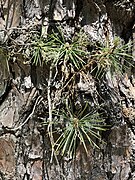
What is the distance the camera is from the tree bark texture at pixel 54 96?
74cm

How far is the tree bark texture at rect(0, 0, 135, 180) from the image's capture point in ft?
2.43

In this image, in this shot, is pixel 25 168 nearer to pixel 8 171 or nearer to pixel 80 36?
pixel 8 171

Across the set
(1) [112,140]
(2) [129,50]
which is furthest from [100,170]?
(2) [129,50]

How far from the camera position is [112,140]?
77 centimetres

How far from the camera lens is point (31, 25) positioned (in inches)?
29.4

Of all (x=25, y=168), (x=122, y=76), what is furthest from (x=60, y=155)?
(x=122, y=76)

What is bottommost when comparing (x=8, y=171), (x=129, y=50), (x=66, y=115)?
(x=8, y=171)

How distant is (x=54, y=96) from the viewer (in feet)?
2.49

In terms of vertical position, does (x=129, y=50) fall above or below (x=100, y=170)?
above

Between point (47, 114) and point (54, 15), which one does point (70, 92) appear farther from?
point (54, 15)

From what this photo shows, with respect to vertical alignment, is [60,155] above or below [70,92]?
below

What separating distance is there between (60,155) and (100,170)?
0.34 ft

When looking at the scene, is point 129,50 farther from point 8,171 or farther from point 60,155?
point 8,171

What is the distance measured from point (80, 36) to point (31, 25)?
0.12m
